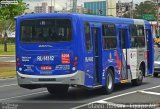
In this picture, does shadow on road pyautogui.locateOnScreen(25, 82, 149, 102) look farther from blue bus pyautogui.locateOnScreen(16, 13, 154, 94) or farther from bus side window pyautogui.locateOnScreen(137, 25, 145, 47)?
bus side window pyautogui.locateOnScreen(137, 25, 145, 47)

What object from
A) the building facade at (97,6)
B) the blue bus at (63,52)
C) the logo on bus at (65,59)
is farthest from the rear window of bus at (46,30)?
the building facade at (97,6)

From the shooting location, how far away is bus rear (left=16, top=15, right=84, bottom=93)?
56.7 ft

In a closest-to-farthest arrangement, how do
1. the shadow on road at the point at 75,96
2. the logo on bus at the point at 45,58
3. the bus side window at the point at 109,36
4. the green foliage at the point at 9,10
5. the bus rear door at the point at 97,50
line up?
the logo on bus at the point at 45,58
the shadow on road at the point at 75,96
the bus rear door at the point at 97,50
the bus side window at the point at 109,36
the green foliage at the point at 9,10

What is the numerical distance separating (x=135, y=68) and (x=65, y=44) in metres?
6.05

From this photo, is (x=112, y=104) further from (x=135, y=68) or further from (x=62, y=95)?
(x=135, y=68)

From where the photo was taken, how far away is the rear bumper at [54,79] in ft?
56.5

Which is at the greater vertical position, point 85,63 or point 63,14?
point 63,14

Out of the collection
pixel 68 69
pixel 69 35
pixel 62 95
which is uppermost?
pixel 69 35

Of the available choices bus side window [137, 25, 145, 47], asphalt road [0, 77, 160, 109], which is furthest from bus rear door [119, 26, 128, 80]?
bus side window [137, 25, 145, 47]

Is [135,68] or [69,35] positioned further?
[135,68]

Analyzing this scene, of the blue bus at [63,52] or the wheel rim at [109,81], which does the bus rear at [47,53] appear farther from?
the wheel rim at [109,81]

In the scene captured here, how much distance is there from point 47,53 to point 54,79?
93 cm

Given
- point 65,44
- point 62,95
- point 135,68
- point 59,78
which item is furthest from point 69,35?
point 135,68

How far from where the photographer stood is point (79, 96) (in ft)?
61.8
